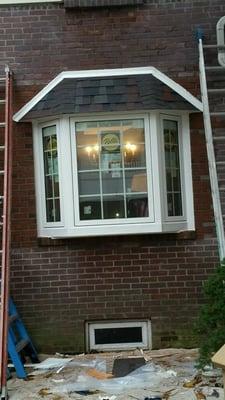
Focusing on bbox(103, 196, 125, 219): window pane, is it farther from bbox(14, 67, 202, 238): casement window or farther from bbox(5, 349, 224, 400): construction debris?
bbox(5, 349, 224, 400): construction debris

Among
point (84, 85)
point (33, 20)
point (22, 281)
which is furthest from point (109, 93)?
point (22, 281)

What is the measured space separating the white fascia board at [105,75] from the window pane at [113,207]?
1.38 metres

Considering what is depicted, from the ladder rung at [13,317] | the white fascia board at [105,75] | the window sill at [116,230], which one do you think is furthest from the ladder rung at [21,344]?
the white fascia board at [105,75]

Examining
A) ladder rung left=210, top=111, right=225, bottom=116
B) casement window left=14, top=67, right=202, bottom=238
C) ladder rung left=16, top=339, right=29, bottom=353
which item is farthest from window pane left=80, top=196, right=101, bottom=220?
ladder rung left=210, top=111, right=225, bottom=116

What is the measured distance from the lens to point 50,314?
701cm

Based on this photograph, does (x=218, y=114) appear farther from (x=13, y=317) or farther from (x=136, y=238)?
(x=13, y=317)

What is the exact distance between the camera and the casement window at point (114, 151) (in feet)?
22.1

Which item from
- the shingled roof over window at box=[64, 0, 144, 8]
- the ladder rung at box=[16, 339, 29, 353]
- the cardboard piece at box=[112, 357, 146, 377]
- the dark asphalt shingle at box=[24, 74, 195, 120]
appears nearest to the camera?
the cardboard piece at box=[112, 357, 146, 377]

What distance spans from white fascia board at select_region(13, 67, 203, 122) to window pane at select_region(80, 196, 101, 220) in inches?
48.9

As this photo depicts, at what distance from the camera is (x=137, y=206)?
6859 mm

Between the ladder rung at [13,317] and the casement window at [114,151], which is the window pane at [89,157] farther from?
the ladder rung at [13,317]

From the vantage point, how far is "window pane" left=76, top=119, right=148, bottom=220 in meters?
6.88

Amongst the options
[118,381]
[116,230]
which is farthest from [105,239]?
[118,381]

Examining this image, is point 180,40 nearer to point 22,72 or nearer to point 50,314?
point 22,72
